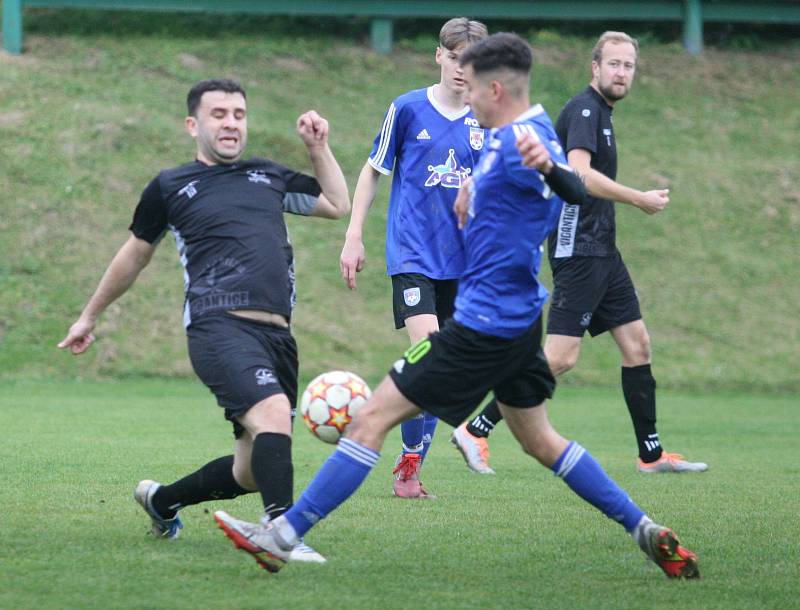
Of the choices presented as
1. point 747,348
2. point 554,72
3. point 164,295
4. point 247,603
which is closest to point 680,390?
point 747,348

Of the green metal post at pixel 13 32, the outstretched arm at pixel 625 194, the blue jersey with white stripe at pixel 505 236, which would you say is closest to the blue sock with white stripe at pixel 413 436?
the outstretched arm at pixel 625 194

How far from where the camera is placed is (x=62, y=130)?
58.7 feet

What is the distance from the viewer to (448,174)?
718 centimetres

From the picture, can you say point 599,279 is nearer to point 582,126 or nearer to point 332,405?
point 582,126

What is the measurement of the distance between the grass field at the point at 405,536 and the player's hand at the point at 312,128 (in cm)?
173

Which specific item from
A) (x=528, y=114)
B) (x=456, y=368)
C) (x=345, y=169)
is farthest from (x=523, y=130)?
(x=345, y=169)

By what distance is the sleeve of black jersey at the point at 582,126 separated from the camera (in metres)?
7.63

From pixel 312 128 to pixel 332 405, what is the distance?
1244mm

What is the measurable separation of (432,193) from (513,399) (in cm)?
237

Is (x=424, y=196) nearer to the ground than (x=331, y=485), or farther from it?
farther from it

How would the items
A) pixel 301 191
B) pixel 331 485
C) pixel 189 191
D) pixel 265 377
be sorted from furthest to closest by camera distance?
pixel 301 191 < pixel 189 191 < pixel 265 377 < pixel 331 485

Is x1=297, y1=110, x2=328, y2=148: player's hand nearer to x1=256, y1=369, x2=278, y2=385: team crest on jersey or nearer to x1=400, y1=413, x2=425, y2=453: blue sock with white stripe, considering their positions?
x1=256, y1=369, x2=278, y2=385: team crest on jersey

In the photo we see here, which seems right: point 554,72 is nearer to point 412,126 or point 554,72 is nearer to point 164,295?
point 164,295

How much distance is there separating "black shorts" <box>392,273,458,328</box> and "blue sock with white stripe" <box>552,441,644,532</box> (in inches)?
82.1
